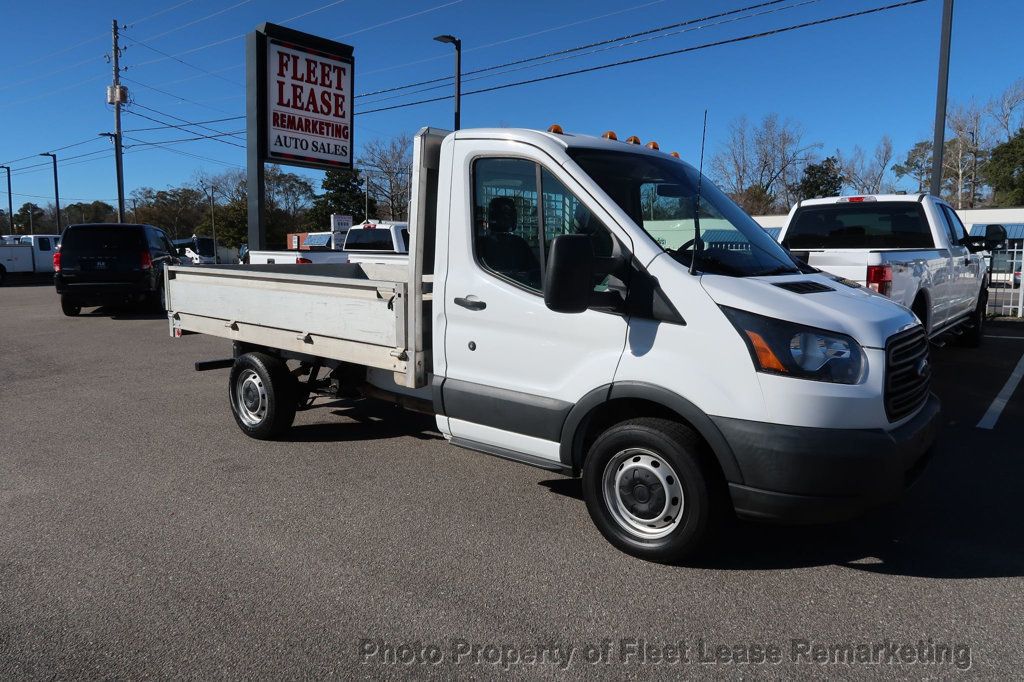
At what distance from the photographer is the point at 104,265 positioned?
15.3 m

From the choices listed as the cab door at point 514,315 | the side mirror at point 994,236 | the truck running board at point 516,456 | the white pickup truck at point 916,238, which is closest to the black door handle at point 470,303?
the cab door at point 514,315

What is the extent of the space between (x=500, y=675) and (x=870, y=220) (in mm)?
7645

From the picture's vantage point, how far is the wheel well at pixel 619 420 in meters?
3.68

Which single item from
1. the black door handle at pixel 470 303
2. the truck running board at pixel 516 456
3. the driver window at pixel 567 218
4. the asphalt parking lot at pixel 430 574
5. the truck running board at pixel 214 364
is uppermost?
the driver window at pixel 567 218

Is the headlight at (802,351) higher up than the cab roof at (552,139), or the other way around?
the cab roof at (552,139)

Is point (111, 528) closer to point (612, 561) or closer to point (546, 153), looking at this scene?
point (612, 561)

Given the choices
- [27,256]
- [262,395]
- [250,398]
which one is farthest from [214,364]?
[27,256]

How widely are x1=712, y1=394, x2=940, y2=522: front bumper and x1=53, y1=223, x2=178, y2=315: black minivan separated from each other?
48.1ft

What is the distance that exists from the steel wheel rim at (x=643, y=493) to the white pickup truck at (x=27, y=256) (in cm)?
3384

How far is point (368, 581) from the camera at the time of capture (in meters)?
3.64

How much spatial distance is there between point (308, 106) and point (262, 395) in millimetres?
6235

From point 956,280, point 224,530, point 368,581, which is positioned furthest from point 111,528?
point 956,280

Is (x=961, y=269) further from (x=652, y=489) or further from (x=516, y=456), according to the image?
(x=516, y=456)

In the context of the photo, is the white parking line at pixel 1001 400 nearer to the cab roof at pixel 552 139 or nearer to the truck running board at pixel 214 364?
the cab roof at pixel 552 139
